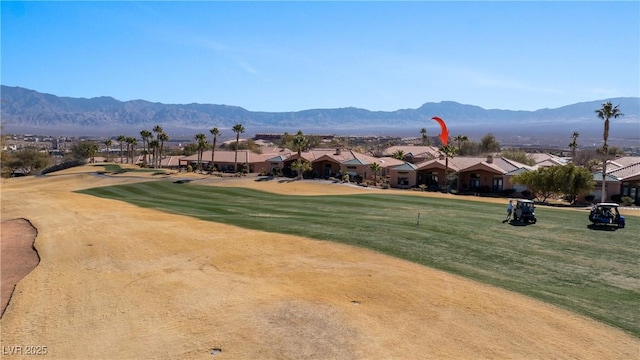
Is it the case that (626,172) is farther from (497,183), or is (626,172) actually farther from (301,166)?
(301,166)

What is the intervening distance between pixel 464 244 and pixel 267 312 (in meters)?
14.8

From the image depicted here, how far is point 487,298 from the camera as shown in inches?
728

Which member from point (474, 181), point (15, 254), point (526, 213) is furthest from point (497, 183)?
point (15, 254)

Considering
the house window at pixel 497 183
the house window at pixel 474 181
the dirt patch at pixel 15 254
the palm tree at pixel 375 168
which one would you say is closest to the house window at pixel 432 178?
the house window at pixel 474 181

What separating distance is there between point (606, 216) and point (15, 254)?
117ft

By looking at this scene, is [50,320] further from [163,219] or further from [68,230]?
[163,219]

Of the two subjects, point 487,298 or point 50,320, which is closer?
point 50,320

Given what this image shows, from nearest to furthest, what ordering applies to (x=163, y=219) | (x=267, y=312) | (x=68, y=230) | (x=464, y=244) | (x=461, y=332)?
(x=461, y=332)
(x=267, y=312)
(x=464, y=244)
(x=68, y=230)
(x=163, y=219)

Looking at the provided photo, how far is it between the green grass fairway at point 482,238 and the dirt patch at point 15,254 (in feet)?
37.7

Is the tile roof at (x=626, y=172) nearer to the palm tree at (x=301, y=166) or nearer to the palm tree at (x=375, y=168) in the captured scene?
the palm tree at (x=375, y=168)

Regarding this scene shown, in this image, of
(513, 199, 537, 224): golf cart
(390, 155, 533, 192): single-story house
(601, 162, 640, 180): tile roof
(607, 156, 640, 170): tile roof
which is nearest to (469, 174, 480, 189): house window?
(390, 155, 533, 192): single-story house

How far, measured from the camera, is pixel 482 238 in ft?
95.3

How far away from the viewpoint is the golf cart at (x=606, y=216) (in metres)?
32.8

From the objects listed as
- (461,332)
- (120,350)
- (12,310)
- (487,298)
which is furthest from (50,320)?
(487,298)
